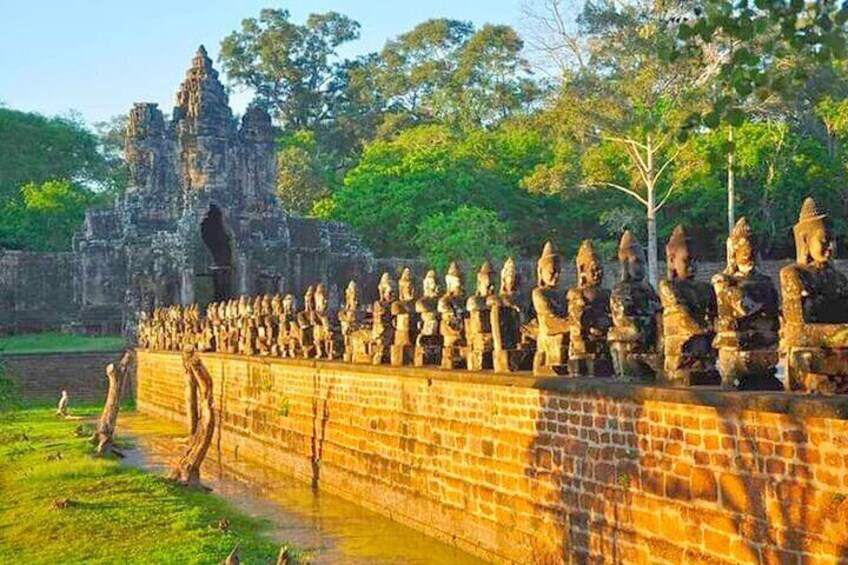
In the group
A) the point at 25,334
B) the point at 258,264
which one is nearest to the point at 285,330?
the point at 258,264

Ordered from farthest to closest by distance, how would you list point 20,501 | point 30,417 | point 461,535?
point 30,417 < point 20,501 < point 461,535

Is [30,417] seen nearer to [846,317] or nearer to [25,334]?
[25,334]

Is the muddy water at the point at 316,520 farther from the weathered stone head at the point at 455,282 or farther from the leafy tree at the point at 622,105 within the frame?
the leafy tree at the point at 622,105

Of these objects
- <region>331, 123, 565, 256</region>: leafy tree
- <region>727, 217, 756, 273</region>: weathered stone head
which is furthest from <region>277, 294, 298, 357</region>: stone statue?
<region>331, 123, 565, 256</region>: leafy tree

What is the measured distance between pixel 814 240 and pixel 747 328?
684 millimetres

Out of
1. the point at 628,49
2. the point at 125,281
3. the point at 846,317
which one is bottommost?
the point at 846,317

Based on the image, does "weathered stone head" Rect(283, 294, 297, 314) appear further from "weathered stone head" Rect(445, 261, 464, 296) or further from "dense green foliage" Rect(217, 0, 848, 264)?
"dense green foliage" Rect(217, 0, 848, 264)

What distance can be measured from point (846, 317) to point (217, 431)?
15.0 meters

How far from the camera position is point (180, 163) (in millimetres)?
37094

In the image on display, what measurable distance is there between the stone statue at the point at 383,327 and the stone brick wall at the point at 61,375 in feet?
58.0

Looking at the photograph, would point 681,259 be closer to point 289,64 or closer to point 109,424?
point 109,424

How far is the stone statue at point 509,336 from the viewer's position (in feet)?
32.6

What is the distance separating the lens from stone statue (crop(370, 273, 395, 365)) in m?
12.9

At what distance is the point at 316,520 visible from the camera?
39.7ft
